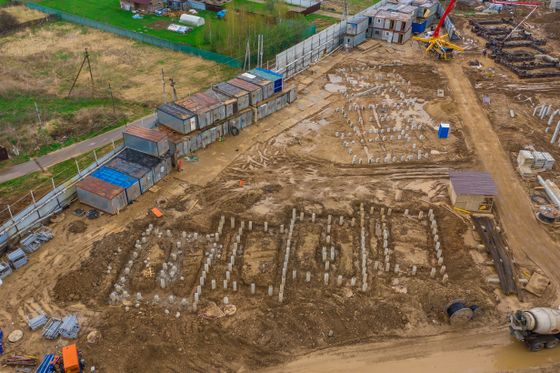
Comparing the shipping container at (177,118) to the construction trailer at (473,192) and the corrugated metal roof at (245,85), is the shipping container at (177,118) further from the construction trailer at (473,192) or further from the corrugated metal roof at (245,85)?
the construction trailer at (473,192)

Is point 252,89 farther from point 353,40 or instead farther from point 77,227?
point 353,40

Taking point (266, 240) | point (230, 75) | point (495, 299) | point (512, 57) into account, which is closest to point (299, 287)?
point (266, 240)

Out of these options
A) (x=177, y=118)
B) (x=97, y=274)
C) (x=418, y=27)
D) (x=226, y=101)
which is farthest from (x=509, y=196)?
(x=418, y=27)

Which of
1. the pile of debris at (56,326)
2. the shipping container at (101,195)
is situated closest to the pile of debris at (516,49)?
the shipping container at (101,195)

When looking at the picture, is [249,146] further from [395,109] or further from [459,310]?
[459,310]

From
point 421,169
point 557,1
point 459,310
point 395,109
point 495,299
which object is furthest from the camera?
point 557,1

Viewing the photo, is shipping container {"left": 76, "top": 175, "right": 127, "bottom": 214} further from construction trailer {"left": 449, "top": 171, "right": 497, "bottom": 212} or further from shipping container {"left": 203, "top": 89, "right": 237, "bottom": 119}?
construction trailer {"left": 449, "top": 171, "right": 497, "bottom": 212}

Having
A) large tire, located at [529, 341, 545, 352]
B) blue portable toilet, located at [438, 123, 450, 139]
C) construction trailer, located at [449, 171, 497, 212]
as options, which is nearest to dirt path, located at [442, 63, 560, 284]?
construction trailer, located at [449, 171, 497, 212]
